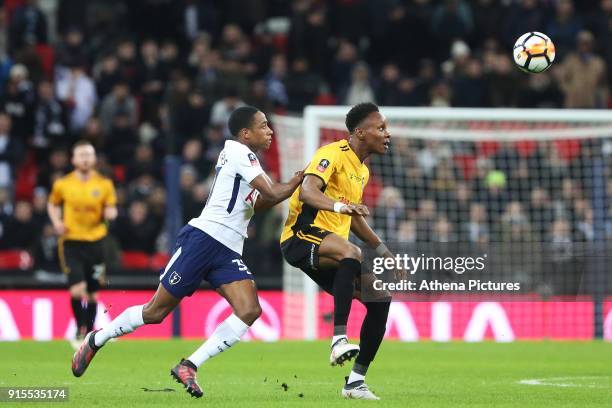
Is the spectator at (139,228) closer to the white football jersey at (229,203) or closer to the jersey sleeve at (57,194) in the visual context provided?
the jersey sleeve at (57,194)

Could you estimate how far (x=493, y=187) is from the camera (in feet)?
62.1

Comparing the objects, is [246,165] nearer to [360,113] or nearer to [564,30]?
[360,113]

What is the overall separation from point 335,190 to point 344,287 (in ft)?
2.58

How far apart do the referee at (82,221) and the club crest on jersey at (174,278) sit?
18.4 ft

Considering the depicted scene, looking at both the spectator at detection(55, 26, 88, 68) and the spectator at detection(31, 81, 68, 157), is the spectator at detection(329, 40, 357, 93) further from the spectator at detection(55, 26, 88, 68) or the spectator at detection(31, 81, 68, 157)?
the spectator at detection(31, 81, 68, 157)

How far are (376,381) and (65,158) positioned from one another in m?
10.1

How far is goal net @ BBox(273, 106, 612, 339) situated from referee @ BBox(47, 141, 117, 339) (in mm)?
3180

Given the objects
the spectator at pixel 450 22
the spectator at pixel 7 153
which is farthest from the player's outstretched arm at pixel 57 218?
the spectator at pixel 450 22

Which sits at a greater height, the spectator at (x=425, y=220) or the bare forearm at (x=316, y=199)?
the spectator at (x=425, y=220)

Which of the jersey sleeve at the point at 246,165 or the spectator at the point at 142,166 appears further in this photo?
the spectator at the point at 142,166

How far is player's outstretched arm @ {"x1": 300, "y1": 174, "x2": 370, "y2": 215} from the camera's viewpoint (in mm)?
9031

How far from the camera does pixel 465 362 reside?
13.9 m

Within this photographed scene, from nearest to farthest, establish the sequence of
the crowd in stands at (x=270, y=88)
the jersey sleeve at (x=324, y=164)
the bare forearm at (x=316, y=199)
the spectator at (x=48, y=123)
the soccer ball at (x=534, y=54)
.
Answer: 1. the bare forearm at (x=316, y=199)
2. the jersey sleeve at (x=324, y=164)
3. the soccer ball at (x=534, y=54)
4. the crowd in stands at (x=270, y=88)
5. the spectator at (x=48, y=123)

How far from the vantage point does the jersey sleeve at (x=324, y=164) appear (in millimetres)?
9562
